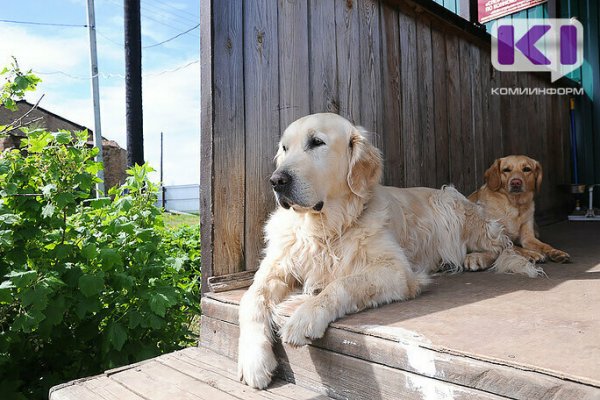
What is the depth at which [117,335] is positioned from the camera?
213 centimetres

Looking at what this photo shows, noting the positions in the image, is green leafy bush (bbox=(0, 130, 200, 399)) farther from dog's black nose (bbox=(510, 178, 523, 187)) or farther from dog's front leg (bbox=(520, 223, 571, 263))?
dog's black nose (bbox=(510, 178, 523, 187))

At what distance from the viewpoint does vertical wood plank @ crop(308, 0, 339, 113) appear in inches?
110

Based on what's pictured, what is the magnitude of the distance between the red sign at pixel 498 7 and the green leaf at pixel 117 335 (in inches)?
199

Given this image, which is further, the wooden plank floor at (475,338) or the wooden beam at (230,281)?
the wooden beam at (230,281)

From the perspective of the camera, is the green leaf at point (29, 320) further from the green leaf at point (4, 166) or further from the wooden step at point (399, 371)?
the wooden step at point (399, 371)

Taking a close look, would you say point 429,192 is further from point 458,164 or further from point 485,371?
point 485,371

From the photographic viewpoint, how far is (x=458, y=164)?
420 centimetres

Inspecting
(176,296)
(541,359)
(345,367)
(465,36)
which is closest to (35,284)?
(176,296)

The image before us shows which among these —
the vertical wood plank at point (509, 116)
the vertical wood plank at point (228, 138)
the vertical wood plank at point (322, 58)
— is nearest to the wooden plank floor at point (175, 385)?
the vertical wood plank at point (228, 138)

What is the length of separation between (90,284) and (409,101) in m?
2.76

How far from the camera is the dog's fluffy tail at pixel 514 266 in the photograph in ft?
8.30

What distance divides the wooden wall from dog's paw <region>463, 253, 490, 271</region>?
856 millimetres

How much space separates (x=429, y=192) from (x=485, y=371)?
2085 millimetres

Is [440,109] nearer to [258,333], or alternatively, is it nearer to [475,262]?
[475,262]
